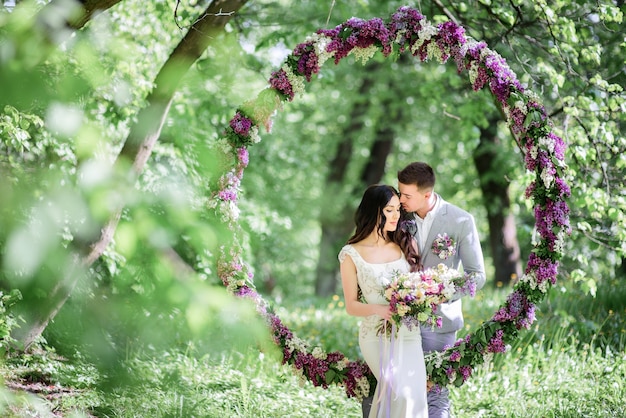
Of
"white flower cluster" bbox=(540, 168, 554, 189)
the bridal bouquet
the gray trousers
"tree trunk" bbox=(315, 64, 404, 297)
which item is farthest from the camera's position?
"tree trunk" bbox=(315, 64, 404, 297)

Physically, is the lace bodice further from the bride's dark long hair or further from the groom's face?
the groom's face

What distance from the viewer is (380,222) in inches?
172

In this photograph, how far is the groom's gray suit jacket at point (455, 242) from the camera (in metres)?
4.53

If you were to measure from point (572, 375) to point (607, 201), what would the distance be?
63.1 inches

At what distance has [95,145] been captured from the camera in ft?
3.28

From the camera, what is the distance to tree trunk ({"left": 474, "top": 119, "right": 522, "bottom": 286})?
36.7 ft

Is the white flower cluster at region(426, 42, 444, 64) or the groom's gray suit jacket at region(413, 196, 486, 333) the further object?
the white flower cluster at region(426, 42, 444, 64)

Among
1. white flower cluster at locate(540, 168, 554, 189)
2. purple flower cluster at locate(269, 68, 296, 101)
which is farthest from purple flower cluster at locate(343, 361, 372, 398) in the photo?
purple flower cluster at locate(269, 68, 296, 101)

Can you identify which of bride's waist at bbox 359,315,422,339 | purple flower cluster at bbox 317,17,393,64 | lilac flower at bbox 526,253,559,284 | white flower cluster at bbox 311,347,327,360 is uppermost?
purple flower cluster at bbox 317,17,393,64

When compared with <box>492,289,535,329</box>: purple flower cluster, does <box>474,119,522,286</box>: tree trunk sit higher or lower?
higher

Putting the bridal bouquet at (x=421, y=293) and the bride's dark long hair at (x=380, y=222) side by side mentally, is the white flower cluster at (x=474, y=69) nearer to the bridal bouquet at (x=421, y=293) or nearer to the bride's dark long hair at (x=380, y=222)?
the bride's dark long hair at (x=380, y=222)

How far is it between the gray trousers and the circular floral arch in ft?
0.23

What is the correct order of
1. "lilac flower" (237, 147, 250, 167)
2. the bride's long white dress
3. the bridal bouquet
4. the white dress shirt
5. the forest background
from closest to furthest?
the forest background → the bridal bouquet → the bride's long white dress → the white dress shirt → "lilac flower" (237, 147, 250, 167)

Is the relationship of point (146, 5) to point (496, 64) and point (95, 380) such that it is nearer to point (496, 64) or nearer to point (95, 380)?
point (496, 64)
